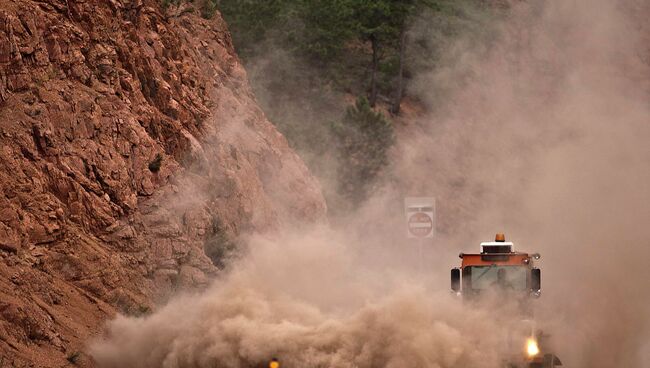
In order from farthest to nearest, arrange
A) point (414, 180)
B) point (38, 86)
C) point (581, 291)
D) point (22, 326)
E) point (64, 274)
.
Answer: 1. point (414, 180)
2. point (581, 291)
3. point (38, 86)
4. point (64, 274)
5. point (22, 326)

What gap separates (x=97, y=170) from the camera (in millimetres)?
22531

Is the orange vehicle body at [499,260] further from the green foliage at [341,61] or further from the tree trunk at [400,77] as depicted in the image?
the tree trunk at [400,77]

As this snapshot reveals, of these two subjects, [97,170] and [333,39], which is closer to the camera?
[97,170]

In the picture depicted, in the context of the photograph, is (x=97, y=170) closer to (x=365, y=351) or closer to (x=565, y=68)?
(x=365, y=351)

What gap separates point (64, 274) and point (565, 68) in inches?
1500

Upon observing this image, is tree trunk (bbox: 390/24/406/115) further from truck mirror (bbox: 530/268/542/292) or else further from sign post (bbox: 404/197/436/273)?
truck mirror (bbox: 530/268/542/292)

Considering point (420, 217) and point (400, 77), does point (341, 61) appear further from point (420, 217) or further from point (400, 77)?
point (420, 217)

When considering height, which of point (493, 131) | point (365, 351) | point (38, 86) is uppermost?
point (493, 131)

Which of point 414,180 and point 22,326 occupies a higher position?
point 414,180

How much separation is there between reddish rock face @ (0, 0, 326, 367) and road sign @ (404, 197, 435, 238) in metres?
3.75

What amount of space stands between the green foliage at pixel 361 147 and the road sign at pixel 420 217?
16752 mm

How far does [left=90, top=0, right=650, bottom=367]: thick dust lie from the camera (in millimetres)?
19469

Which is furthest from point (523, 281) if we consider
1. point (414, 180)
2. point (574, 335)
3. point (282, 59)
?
point (282, 59)

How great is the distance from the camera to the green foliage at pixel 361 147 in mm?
43406
